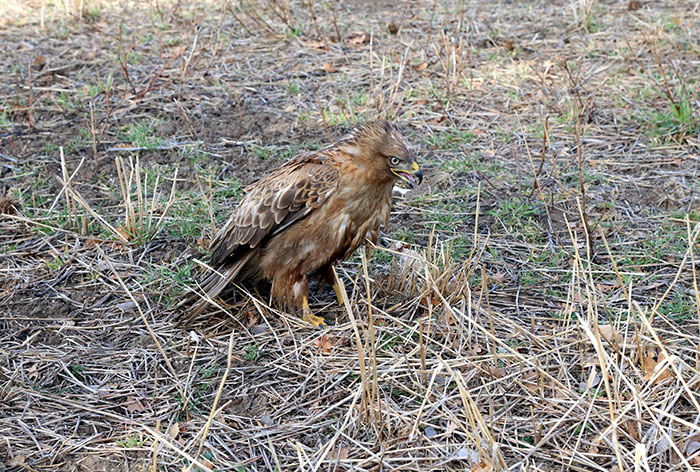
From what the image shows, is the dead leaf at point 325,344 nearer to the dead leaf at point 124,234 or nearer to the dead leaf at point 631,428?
the dead leaf at point 631,428

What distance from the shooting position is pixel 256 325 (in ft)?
13.8

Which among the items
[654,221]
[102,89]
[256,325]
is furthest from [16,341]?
[654,221]

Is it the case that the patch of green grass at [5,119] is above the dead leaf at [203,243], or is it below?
above

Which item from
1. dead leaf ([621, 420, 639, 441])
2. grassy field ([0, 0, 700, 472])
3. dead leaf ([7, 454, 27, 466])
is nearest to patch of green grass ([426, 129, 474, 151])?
grassy field ([0, 0, 700, 472])

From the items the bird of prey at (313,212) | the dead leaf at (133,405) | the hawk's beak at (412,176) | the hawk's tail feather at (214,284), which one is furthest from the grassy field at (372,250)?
the hawk's beak at (412,176)

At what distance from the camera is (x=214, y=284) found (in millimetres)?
4324

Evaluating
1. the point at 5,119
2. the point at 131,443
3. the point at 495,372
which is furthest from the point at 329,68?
→ the point at 131,443

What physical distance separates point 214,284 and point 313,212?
78 centimetres

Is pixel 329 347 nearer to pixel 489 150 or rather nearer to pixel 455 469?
pixel 455 469

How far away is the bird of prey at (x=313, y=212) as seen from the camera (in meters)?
3.99

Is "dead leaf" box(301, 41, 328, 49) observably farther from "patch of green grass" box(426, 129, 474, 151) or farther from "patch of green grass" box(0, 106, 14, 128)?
"patch of green grass" box(0, 106, 14, 128)

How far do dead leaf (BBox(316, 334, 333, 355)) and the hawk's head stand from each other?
0.95 m

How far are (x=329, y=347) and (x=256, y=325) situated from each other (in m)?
0.51

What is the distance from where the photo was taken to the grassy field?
3.29 metres
